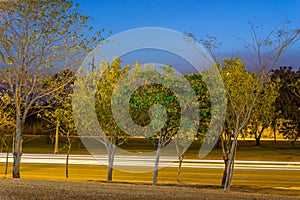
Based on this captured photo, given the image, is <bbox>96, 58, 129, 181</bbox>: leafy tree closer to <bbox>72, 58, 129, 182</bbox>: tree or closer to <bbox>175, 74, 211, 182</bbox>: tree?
<bbox>72, 58, 129, 182</bbox>: tree

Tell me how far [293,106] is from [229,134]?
39.0 m

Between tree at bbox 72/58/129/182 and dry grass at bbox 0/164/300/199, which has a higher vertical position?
tree at bbox 72/58/129/182

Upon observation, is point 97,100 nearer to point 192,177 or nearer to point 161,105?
point 161,105

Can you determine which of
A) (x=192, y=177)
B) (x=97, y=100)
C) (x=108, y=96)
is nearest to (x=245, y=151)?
(x=192, y=177)

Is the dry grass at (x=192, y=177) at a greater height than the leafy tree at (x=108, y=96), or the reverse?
the leafy tree at (x=108, y=96)

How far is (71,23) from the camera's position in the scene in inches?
819

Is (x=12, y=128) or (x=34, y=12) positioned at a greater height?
(x=34, y=12)

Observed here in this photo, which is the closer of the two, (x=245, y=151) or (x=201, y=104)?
(x=201, y=104)

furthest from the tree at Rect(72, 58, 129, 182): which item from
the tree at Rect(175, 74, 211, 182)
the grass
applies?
the grass

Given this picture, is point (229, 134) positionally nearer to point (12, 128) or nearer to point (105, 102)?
point (105, 102)

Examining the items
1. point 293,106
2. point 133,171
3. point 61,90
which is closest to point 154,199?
point 61,90

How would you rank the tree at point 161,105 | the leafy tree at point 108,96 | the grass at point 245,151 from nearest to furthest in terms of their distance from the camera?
the tree at point 161,105, the leafy tree at point 108,96, the grass at point 245,151

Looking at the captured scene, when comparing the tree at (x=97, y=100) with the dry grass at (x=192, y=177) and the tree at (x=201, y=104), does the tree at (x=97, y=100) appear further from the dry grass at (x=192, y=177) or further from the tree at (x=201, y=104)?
the tree at (x=201, y=104)

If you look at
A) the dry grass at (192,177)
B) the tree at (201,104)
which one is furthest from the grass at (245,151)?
the tree at (201,104)
